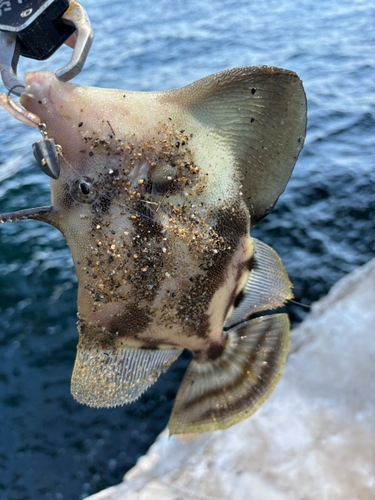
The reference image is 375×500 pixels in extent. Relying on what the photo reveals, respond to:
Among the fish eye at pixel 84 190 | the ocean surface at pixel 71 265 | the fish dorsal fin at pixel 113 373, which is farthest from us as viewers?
the ocean surface at pixel 71 265

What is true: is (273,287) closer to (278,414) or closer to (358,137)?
(278,414)

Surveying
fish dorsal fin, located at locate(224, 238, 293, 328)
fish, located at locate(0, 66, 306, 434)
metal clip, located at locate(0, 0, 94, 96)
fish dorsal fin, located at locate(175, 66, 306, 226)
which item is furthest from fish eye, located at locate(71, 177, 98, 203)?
fish dorsal fin, located at locate(224, 238, 293, 328)

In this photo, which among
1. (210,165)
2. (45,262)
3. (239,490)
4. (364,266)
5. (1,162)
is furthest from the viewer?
(1,162)

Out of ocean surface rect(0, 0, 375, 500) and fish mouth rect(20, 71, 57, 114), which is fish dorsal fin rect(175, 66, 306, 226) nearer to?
fish mouth rect(20, 71, 57, 114)

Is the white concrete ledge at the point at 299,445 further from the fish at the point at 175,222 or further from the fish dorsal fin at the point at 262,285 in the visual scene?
the fish dorsal fin at the point at 262,285

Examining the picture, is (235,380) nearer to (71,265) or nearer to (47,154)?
(47,154)

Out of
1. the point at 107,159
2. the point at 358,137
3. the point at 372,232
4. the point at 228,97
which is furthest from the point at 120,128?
the point at 358,137

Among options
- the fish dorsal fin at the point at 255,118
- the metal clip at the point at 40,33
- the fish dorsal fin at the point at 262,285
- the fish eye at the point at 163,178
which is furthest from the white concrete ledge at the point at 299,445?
the metal clip at the point at 40,33
